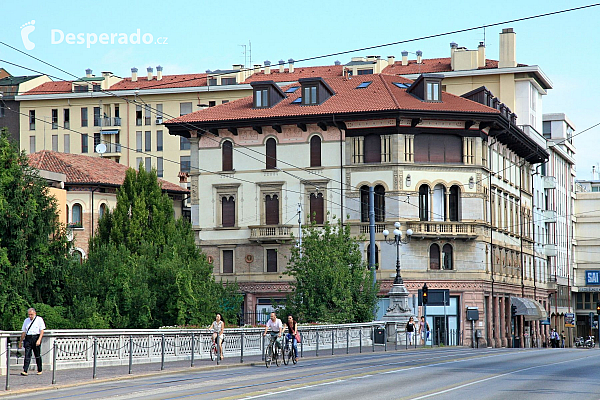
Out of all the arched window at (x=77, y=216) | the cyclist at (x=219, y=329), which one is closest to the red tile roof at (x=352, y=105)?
the arched window at (x=77, y=216)

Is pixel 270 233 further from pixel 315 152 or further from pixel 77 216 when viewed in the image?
pixel 77 216

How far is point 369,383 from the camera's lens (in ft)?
75.4

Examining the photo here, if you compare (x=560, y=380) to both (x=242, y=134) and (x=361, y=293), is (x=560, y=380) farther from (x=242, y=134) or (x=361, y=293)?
(x=242, y=134)

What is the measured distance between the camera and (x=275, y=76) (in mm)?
98250

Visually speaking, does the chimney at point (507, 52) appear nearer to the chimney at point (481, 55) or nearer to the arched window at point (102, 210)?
the chimney at point (481, 55)

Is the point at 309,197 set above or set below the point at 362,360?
above

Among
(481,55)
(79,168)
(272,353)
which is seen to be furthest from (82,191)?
(272,353)

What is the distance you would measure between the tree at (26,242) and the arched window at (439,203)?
25015 mm

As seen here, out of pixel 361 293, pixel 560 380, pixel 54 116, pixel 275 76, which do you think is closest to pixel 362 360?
pixel 560 380

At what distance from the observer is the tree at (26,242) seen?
44.9 meters

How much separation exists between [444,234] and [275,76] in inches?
1526

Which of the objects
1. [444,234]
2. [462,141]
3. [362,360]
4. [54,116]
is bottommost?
[362,360]

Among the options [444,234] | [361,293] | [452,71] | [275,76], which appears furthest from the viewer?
[275,76]

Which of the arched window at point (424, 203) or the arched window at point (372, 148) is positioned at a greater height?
the arched window at point (372, 148)
